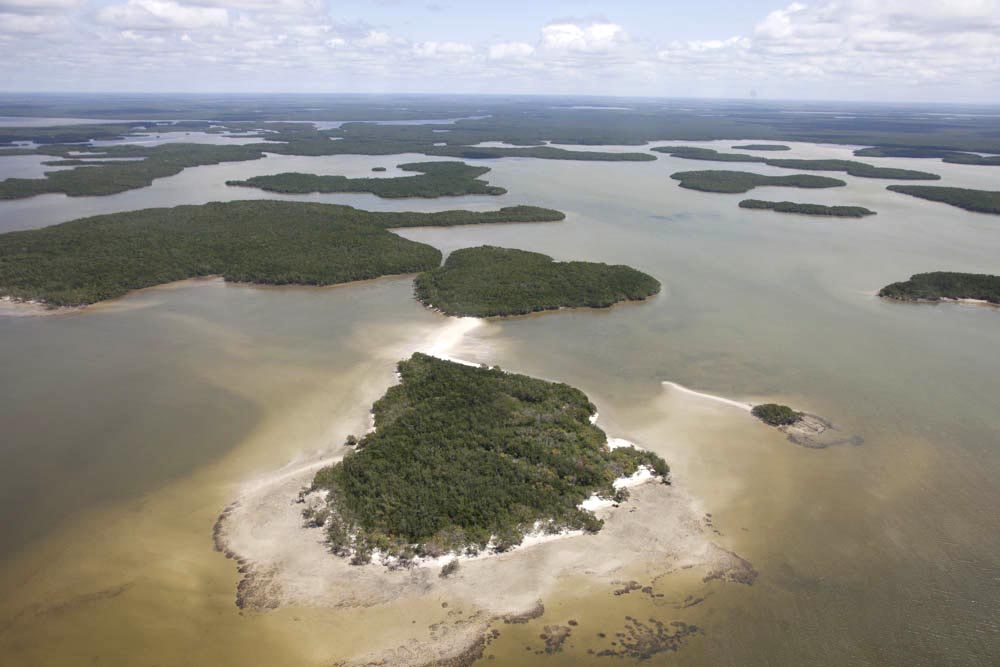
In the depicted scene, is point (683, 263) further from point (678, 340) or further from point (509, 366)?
point (509, 366)

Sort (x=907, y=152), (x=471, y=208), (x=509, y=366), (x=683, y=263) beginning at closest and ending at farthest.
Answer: (x=509, y=366)
(x=683, y=263)
(x=471, y=208)
(x=907, y=152)

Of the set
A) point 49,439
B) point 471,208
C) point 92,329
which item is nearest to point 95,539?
point 49,439

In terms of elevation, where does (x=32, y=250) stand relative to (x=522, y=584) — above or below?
above

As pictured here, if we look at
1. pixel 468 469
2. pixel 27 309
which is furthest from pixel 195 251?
pixel 468 469

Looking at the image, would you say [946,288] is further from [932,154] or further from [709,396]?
[932,154]

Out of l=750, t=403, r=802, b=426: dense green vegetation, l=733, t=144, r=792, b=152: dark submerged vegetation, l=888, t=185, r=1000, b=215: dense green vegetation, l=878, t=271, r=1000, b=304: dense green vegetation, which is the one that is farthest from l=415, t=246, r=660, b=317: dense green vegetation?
l=733, t=144, r=792, b=152: dark submerged vegetation

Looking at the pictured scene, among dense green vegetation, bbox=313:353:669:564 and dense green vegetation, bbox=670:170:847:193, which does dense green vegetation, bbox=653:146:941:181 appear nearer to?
dense green vegetation, bbox=670:170:847:193
